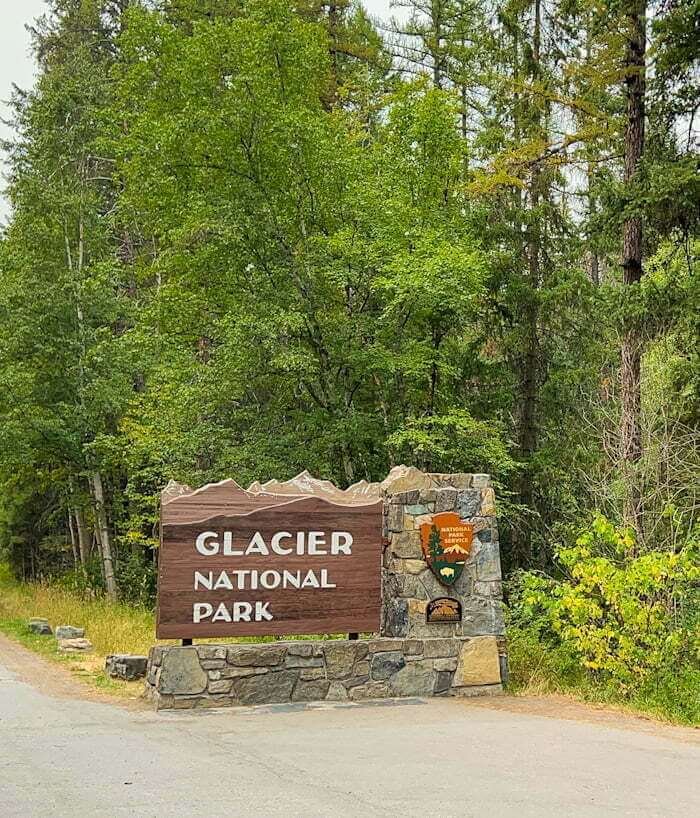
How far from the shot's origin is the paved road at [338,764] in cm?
523

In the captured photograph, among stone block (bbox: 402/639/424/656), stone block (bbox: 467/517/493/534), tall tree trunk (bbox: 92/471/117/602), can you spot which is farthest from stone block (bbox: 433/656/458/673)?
tall tree trunk (bbox: 92/471/117/602)

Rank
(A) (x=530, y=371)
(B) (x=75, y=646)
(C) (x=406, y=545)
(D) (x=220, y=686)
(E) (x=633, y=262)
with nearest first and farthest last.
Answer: (D) (x=220, y=686) → (C) (x=406, y=545) → (B) (x=75, y=646) → (E) (x=633, y=262) → (A) (x=530, y=371)

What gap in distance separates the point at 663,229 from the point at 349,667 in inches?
311

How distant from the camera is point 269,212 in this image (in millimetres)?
15875

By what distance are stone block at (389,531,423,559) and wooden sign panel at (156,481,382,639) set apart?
0.84 ft

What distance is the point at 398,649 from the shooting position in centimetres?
930

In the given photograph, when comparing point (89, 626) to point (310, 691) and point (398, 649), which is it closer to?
point (310, 691)

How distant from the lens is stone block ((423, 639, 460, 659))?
941 centimetres

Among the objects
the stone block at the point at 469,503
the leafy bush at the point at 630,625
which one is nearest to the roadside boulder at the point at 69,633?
the stone block at the point at 469,503

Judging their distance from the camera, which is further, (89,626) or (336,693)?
(89,626)

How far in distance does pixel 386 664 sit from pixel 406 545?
48.2 inches

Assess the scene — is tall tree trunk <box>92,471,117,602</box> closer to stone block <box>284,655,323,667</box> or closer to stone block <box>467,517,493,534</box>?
stone block <box>284,655,323,667</box>

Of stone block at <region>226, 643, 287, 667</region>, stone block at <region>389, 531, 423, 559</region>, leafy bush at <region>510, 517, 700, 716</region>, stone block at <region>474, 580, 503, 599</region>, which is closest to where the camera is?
stone block at <region>226, 643, 287, 667</region>

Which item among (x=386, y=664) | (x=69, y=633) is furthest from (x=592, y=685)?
(x=69, y=633)
